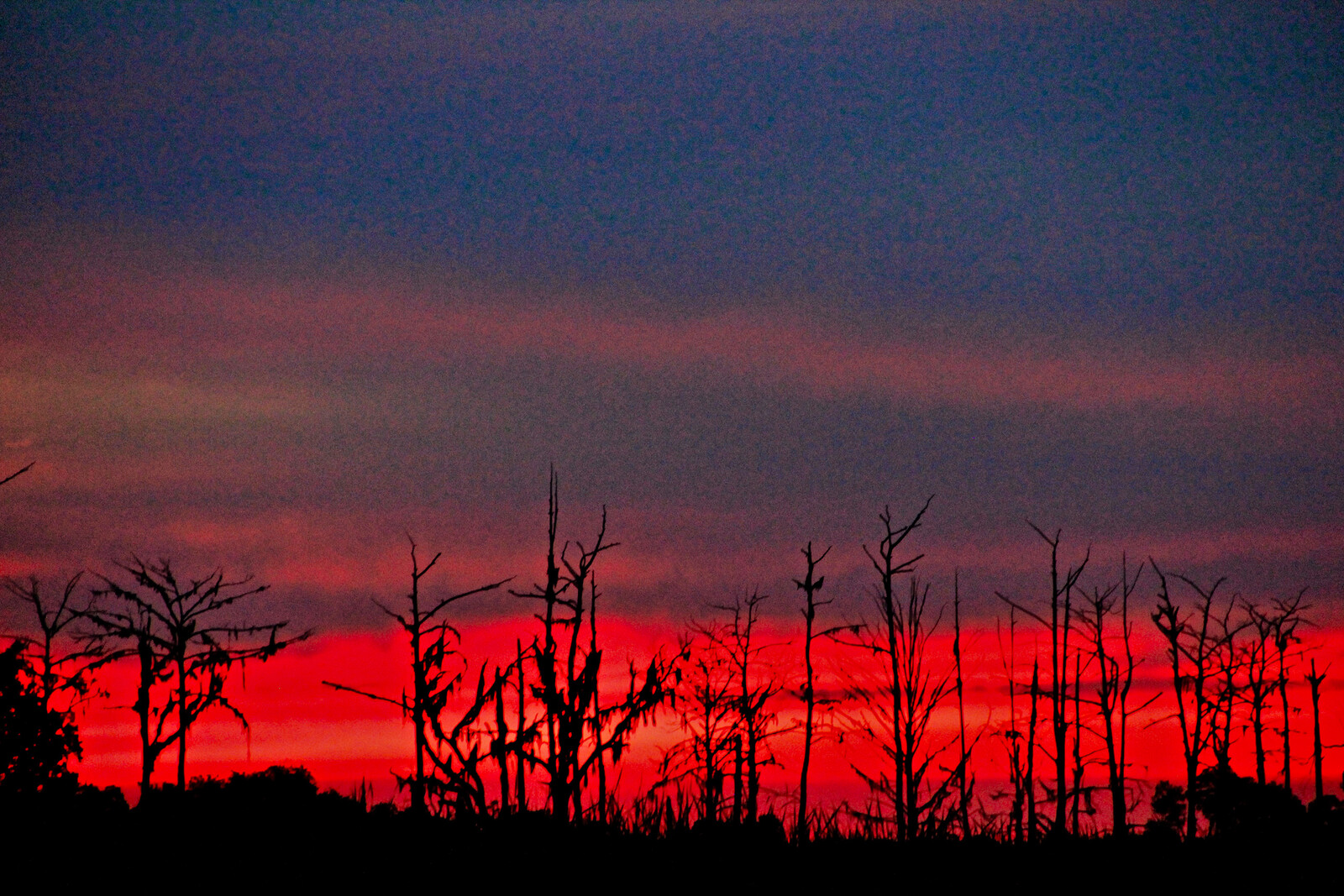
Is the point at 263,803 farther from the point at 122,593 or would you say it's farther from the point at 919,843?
the point at 122,593

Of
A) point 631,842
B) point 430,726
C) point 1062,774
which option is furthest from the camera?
point 1062,774

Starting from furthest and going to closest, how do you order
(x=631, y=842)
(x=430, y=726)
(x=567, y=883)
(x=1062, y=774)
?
(x=1062, y=774) < (x=430, y=726) < (x=631, y=842) < (x=567, y=883)

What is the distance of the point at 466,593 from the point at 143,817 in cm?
852

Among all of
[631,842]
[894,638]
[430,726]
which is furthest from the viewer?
[894,638]

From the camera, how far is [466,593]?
27.6 metres

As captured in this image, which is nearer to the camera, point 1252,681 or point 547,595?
point 547,595

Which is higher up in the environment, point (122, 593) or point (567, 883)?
point (122, 593)

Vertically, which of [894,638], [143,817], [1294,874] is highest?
[894,638]

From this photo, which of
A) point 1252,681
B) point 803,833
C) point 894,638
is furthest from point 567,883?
point 1252,681

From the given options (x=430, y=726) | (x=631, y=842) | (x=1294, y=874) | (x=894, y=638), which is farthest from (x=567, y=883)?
(x=894, y=638)

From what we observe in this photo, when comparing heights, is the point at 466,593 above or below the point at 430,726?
above

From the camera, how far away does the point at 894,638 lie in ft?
129

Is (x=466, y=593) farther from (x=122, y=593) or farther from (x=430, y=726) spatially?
(x=122, y=593)

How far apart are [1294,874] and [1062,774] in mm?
21918
